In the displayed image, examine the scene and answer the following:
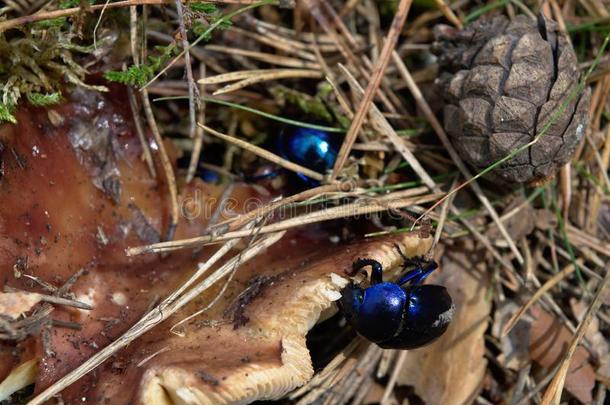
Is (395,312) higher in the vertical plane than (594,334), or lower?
higher

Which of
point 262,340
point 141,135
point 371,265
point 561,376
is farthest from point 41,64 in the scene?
point 561,376

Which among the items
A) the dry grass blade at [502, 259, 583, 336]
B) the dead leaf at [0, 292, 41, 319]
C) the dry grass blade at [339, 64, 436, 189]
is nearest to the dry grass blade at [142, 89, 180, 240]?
the dead leaf at [0, 292, 41, 319]

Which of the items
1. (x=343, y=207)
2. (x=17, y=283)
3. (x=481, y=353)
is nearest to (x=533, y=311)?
(x=481, y=353)

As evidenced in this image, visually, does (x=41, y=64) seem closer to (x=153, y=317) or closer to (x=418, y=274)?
(x=153, y=317)

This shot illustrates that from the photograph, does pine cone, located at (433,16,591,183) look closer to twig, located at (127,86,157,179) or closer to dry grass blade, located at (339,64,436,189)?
dry grass blade, located at (339,64,436,189)

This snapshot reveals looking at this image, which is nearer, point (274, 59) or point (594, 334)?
point (594, 334)

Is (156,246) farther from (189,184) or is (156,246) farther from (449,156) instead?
(449,156)

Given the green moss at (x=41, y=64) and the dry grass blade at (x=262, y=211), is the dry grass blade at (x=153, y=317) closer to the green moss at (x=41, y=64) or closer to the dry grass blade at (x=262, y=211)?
the dry grass blade at (x=262, y=211)
